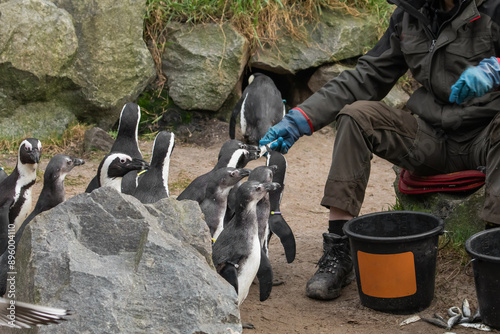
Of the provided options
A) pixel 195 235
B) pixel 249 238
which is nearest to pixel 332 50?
pixel 249 238

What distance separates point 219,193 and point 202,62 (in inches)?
141

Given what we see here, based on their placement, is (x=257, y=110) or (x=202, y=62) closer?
(x=257, y=110)

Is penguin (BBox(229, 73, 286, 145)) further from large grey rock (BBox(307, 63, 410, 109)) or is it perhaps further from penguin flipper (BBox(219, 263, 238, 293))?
penguin flipper (BBox(219, 263, 238, 293))

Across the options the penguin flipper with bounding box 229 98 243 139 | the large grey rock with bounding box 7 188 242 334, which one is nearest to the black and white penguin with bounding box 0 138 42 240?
the large grey rock with bounding box 7 188 242 334

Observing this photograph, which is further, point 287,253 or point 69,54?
point 69,54

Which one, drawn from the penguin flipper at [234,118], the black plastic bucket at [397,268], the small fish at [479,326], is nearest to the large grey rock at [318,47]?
the penguin flipper at [234,118]

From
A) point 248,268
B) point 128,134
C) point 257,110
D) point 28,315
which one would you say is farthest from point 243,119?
point 28,315

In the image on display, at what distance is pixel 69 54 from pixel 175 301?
4.90 m

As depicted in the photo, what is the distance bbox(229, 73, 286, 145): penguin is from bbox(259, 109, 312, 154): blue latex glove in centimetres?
311

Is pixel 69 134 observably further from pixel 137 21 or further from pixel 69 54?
pixel 137 21

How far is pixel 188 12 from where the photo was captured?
7348mm

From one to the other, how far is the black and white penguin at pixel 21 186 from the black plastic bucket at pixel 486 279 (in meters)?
2.68

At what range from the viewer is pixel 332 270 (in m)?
3.49

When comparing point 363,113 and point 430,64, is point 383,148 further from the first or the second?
point 430,64
